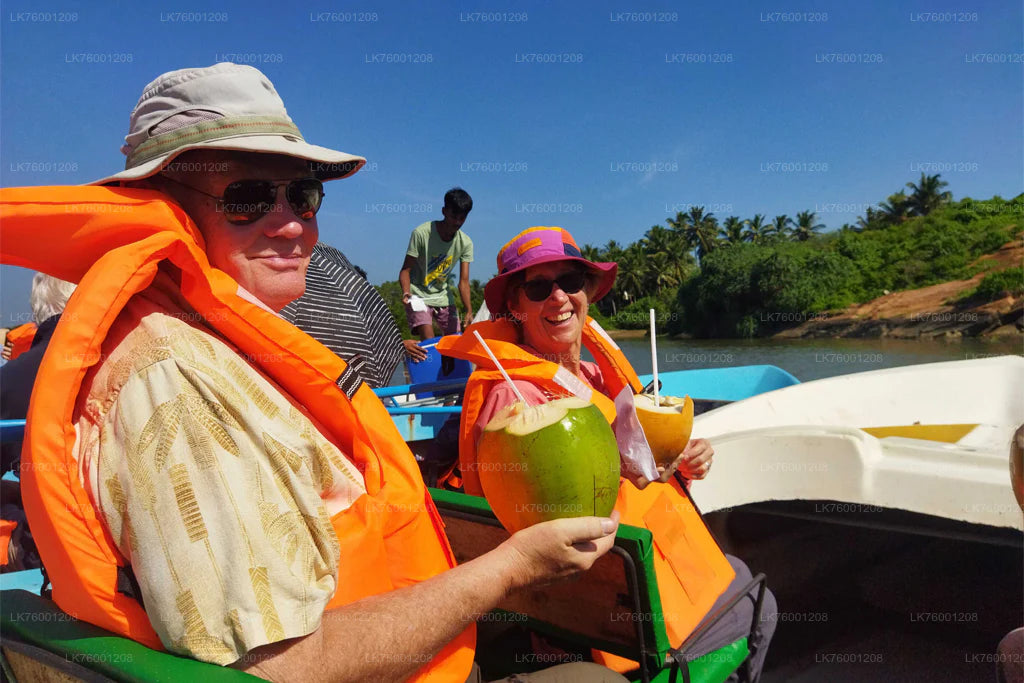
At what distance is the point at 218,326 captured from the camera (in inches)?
52.2

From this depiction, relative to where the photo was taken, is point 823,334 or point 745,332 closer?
point 823,334

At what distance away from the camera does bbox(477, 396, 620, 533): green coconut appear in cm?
134

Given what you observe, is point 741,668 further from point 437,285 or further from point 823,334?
point 823,334

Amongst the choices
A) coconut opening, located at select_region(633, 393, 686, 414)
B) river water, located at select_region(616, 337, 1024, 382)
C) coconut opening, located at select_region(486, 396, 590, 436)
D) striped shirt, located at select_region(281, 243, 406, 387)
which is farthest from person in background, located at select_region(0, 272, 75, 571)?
river water, located at select_region(616, 337, 1024, 382)

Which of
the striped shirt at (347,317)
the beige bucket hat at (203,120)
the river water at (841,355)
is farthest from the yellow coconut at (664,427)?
the river water at (841,355)

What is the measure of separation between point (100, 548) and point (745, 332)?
56326 millimetres

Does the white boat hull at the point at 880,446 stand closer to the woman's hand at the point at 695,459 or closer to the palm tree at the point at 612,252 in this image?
the woman's hand at the point at 695,459

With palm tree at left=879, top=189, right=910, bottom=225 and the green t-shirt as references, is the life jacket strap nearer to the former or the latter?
the green t-shirt

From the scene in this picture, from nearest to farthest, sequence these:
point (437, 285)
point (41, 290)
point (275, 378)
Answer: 1. point (275, 378)
2. point (41, 290)
3. point (437, 285)

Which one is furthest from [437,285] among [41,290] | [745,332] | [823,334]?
[745,332]

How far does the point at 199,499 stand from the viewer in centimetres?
103

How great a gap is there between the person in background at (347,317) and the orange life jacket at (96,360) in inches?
38.5

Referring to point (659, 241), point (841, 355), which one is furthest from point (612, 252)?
point (841, 355)

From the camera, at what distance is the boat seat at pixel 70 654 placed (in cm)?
103
